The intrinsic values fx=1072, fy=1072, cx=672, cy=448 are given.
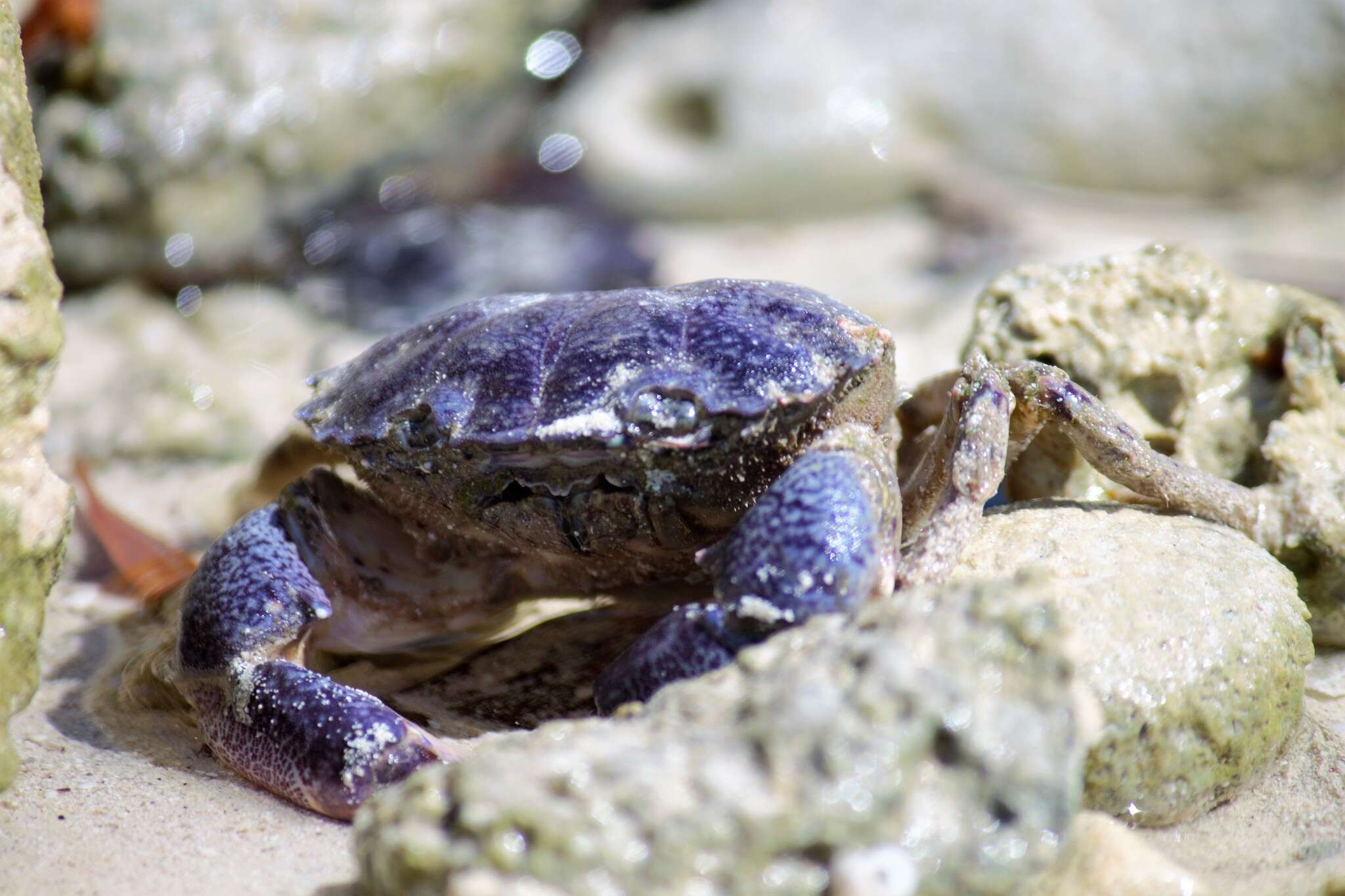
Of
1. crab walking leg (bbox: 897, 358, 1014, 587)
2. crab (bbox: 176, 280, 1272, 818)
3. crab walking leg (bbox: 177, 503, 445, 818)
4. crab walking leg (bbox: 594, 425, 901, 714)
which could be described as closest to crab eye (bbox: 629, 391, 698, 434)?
crab (bbox: 176, 280, 1272, 818)

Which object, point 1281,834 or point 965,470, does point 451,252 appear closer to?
point 965,470

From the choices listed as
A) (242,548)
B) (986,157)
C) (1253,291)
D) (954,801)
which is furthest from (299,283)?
(954,801)

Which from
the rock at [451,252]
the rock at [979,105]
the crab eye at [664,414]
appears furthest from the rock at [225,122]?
the crab eye at [664,414]

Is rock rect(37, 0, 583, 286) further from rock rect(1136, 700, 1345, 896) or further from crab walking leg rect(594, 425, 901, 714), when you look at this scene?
rock rect(1136, 700, 1345, 896)

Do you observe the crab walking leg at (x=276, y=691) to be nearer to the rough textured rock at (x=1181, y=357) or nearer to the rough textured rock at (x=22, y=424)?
the rough textured rock at (x=22, y=424)

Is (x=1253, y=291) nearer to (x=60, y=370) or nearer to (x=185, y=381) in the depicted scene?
(x=185, y=381)

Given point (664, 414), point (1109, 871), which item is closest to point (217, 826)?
point (664, 414)
